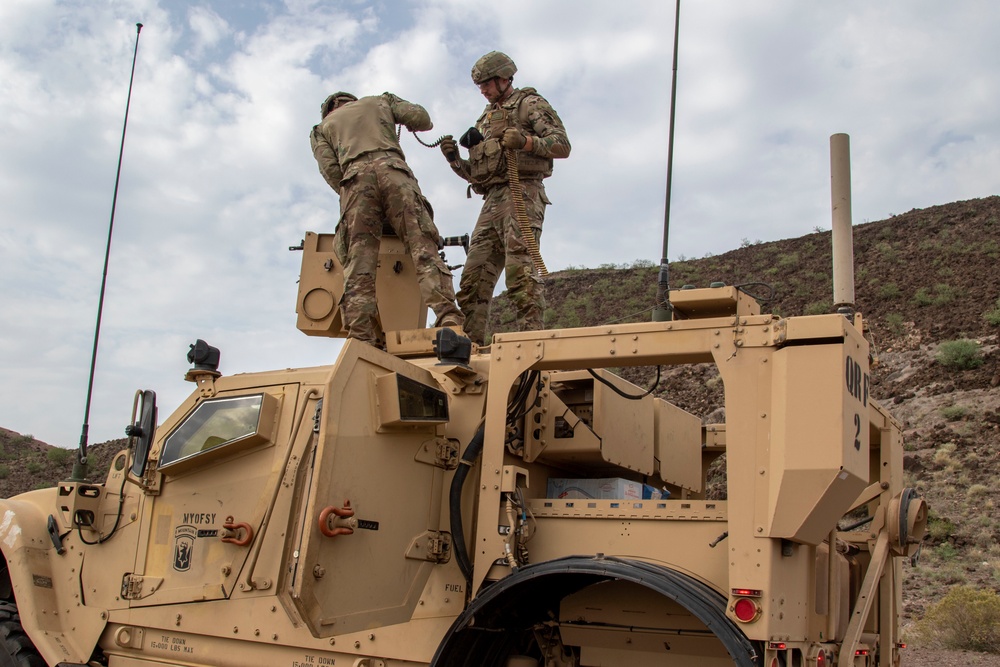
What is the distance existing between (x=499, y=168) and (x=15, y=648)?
189 inches

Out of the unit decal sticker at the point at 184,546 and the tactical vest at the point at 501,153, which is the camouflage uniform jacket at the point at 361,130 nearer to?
the tactical vest at the point at 501,153

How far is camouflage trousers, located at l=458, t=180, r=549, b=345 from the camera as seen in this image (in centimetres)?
739

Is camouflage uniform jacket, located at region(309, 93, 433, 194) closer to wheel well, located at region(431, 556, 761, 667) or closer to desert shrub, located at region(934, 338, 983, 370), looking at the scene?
wheel well, located at region(431, 556, 761, 667)

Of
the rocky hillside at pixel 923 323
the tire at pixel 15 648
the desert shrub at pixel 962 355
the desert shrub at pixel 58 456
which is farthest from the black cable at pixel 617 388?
the desert shrub at pixel 58 456

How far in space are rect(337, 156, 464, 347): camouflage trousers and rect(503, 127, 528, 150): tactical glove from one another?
31.4 inches

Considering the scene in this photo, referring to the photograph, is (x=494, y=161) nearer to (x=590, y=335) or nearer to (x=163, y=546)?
(x=590, y=335)

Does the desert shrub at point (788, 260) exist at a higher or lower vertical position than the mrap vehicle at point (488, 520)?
higher

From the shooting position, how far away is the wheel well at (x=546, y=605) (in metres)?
4.20

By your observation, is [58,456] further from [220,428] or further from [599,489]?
[599,489]

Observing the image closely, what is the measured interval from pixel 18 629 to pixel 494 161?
473 cm

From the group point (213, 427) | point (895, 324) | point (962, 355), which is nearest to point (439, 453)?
point (213, 427)

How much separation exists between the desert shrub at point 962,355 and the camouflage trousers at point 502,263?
56.0ft

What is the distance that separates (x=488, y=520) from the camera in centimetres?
507

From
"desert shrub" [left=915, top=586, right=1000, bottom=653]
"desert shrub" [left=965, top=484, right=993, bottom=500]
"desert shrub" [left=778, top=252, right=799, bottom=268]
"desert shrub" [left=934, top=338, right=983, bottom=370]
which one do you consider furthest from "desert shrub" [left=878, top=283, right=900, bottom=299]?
"desert shrub" [left=915, top=586, right=1000, bottom=653]
